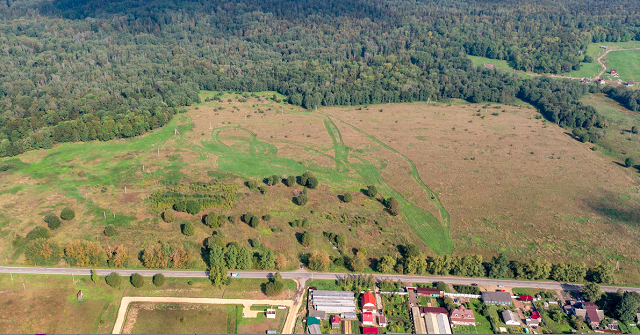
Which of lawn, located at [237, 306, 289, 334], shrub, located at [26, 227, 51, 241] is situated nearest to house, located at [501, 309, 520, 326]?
lawn, located at [237, 306, 289, 334]

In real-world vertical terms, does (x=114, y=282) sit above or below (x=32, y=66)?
below

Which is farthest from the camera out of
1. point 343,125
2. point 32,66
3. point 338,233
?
point 32,66

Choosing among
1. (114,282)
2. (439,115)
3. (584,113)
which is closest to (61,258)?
(114,282)

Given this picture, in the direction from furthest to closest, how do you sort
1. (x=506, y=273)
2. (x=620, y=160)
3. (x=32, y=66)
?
(x=32, y=66) < (x=620, y=160) < (x=506, y=273)

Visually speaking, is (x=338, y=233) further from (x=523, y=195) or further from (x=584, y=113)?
(x=584, y=113)

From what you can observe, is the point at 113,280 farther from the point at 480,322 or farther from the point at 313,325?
the point at 480,322

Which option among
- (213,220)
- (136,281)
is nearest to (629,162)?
(213,220)

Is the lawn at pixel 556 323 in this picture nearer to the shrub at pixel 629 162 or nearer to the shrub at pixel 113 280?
the shrub at pixel 113 280

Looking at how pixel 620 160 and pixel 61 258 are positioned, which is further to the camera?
pixel 620 160
